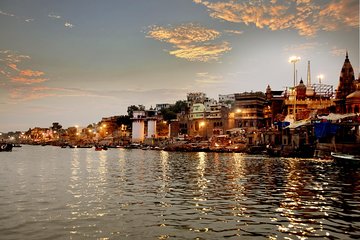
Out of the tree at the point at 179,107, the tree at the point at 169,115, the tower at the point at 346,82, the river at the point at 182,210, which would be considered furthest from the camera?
the tree at the point at 179,107

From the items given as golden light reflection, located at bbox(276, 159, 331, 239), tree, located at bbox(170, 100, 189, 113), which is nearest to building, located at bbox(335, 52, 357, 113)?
golden light reflection, located at bbox(276, 159, 331, 239)

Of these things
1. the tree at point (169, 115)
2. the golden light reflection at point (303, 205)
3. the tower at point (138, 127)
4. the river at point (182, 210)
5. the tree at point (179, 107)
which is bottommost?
the golden light reflection at point (303, 205)

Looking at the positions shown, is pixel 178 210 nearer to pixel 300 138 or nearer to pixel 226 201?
pixel 226 201

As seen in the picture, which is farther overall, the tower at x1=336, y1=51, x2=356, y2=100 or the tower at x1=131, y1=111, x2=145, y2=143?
the tower at x1=131, y1=111, x2=145, y2=143

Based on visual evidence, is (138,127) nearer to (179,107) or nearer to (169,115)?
(169,115)

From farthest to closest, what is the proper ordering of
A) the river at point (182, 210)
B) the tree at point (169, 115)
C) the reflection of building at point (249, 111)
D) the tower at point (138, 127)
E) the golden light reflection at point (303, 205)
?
the tree at point (169, 115) < the tower at point (138, 127) < the reflection of building at point (249, 111) < the golden light reflection at point (303, 205) < the river at point (182, 210)

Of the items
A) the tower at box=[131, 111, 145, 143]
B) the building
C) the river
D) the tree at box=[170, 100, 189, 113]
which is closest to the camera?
the river

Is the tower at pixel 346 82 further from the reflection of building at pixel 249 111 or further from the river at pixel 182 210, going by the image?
the river at pixel 182 210

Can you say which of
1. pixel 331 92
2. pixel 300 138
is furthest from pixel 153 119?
pixel 300 138

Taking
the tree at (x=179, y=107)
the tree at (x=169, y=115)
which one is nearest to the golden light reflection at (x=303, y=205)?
the tree at (x=169, y=115)

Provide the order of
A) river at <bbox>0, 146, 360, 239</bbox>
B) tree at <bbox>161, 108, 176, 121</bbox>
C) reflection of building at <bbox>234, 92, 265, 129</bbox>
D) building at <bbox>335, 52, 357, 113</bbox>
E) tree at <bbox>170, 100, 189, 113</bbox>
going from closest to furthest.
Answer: river at <bbox>0, 146, 360, 239</bbox> → building at <bbox>335, 52, 357, 113</bbox> → reflection of building at <bbox>234, 92, 265, 129</bbox> → tree at <bbox>161, 108, 176, 121</bbox> → tree at <bbox>170, 100, 189, 113</bbox>

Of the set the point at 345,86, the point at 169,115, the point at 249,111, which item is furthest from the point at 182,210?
the point at 169,115

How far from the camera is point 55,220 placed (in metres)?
17.1

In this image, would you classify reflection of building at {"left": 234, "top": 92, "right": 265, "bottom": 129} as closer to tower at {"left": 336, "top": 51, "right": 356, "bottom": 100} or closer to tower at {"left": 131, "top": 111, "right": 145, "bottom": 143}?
tower at {"left": 336, "top": 51, "right": 356, "bottom": 100}
